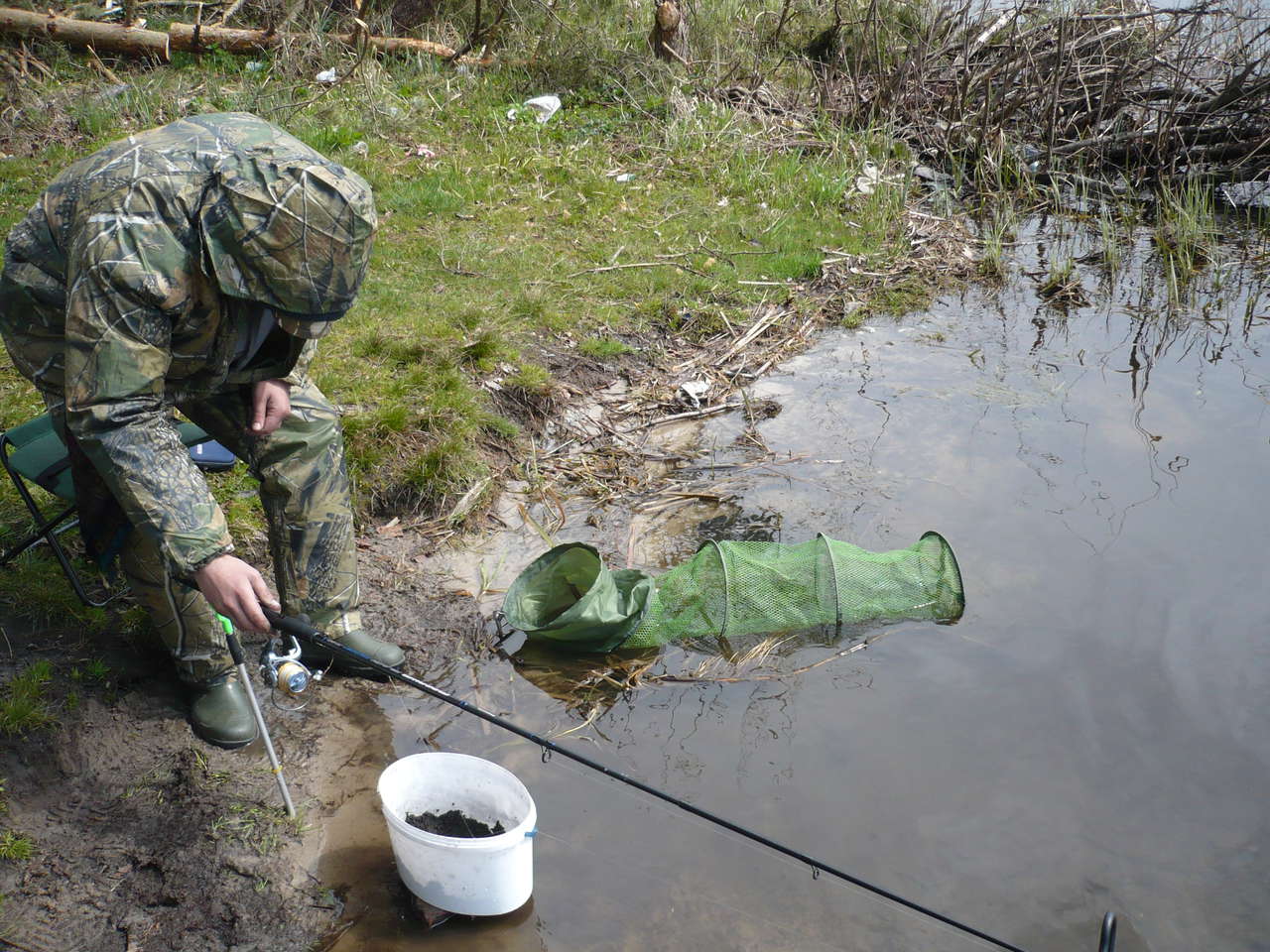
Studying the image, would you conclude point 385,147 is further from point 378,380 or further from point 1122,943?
point 1122,943

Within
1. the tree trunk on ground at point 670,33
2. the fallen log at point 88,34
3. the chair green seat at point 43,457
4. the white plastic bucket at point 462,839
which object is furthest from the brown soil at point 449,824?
the fallen log at point 88,34

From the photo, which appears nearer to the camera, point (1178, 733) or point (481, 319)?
point (1178, 733)

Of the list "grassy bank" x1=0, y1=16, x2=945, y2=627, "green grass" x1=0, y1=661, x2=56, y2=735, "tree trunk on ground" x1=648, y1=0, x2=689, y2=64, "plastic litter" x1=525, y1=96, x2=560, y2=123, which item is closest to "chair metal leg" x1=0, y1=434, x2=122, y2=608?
"green grass" x1=0, y1=661, x2=56, y2=735

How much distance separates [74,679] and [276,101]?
255 inches

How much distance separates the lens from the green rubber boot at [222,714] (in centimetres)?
334

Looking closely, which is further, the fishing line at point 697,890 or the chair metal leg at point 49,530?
the chair metal leg at point 49,530

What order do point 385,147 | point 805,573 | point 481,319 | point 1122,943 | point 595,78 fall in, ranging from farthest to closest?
1. point 595,78
2. point 385,147
3. point 481,319
4. point 805,573
5. point 1122,943

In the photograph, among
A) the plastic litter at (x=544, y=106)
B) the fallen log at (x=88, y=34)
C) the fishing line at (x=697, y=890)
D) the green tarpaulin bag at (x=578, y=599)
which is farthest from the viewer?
the fallen log at (x=88, y=34)

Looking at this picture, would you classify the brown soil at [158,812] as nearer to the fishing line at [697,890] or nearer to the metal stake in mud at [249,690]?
the metal stake in mud at [249,690]

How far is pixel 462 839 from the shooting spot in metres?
2.69

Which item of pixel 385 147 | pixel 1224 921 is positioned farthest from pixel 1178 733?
pixel 385 147

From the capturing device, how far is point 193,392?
3.04m

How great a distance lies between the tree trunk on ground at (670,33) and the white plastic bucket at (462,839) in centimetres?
822

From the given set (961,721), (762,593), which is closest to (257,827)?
(762,593)
